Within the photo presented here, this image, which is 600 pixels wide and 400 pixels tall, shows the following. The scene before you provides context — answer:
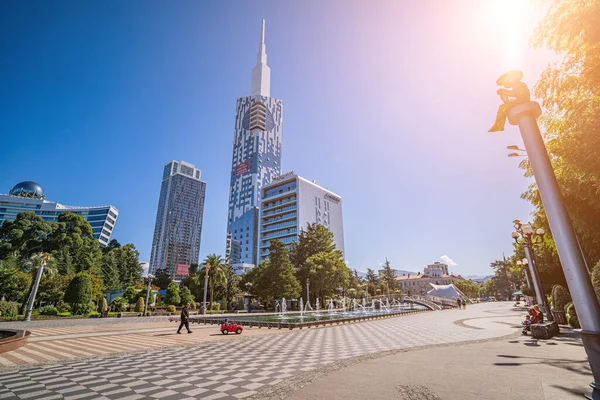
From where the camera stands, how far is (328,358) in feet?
26.9

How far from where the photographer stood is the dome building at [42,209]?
11344 centimetres

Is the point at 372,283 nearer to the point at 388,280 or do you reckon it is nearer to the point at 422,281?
the point at 388,280

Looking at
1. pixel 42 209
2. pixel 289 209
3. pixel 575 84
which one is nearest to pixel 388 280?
pixel 289 209

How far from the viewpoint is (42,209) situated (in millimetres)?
123312

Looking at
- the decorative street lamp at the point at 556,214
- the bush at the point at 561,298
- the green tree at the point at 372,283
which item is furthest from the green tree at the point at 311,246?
the decorative street lamp at the point at 556,214

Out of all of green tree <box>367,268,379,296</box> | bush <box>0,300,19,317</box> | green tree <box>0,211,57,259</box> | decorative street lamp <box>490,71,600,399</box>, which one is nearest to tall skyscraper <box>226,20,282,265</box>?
green tree <box>367,268,379,296</box>

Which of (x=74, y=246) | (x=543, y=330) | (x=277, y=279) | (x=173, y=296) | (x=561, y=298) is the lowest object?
(x=543, y=330)

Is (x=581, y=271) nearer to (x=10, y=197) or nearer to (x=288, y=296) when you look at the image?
(x=288, y=296)

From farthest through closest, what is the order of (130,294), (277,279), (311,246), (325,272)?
(311,246)
(130,294)
(325,272)
(277,279)

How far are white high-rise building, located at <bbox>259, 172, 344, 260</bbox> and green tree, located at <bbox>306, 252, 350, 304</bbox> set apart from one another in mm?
37954

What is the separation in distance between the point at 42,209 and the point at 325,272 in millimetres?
142665

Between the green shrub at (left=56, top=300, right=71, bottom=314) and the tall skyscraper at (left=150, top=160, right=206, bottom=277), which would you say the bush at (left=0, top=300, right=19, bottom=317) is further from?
the tall skyscraper at (left=150, top=160, right=206, bottom=277)

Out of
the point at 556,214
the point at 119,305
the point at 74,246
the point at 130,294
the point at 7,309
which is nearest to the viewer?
the point at 556,214

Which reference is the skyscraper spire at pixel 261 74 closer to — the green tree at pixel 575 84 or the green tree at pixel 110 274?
the green tree at pixel 110 274
